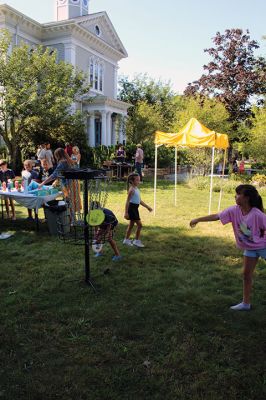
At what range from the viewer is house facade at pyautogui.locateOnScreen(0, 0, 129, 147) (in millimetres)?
22666

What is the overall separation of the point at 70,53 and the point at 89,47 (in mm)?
2995

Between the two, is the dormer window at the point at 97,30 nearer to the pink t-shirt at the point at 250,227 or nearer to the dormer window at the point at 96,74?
the dormer window at the point at 96,74

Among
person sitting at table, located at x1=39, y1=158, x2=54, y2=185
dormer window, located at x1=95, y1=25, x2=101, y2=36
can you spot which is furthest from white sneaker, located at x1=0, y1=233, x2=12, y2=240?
dormer window, located at x1=95, y1=25, x2=101, y2=36

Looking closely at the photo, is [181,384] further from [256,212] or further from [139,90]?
[139,90]

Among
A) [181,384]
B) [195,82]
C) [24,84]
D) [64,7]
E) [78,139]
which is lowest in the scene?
[181,384]

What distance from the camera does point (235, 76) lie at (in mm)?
32062

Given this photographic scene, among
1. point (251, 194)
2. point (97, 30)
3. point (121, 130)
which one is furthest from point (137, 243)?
point (97, 30)

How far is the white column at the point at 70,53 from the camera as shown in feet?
78.3

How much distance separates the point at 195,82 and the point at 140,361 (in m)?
34.4

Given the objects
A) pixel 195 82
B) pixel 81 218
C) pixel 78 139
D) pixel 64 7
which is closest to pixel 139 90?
pixel 195 82

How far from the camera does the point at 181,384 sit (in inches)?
110

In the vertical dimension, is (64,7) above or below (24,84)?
above

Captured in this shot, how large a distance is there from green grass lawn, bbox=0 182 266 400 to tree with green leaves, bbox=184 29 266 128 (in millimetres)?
27880

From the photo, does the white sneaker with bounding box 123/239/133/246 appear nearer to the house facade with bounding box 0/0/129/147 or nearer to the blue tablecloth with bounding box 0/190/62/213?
the blue tablecloth with bounding box 0/190/62/213
